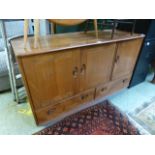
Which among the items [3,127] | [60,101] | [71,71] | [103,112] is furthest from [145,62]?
[3,127]

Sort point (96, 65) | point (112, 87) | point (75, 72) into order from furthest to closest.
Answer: point (112, 87), point (96, 65), point (75, 72)

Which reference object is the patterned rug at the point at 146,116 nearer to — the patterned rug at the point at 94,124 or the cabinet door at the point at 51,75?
the patterned rug at the point at 94,124

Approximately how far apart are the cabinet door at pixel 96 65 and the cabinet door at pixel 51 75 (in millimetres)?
79

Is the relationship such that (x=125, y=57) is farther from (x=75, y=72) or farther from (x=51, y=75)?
(x=51, y=75)

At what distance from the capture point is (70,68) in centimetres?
118

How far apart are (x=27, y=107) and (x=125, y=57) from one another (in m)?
1.32

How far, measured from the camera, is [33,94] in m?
1.11

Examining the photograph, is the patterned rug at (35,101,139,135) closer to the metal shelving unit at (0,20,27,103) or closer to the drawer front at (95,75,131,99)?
the drawer front at (95,75,131,99)

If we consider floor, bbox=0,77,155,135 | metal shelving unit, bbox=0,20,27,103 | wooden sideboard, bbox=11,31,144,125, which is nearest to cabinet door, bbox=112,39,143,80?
wooden sideboard, bbox=11,31,144,125

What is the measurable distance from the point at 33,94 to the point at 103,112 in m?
0.90

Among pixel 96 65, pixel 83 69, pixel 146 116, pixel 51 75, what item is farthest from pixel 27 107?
pixel 146 116

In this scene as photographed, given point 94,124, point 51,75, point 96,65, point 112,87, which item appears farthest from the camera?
point 112,87

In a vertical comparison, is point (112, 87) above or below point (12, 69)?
below
